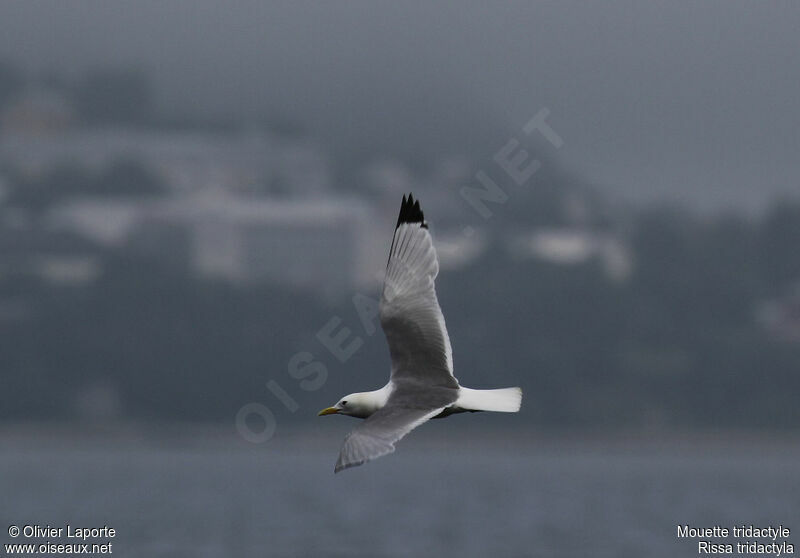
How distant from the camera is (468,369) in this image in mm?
109188

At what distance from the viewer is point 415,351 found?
68.6 ft

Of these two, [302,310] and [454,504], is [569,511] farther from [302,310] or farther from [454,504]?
[302,310]

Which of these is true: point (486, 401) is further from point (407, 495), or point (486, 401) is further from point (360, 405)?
point (407, 495)

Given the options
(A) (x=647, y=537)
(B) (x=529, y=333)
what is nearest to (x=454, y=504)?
(A) (x=647, y=537)

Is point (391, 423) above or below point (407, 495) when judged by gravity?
below

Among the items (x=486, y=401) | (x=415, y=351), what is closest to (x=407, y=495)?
(x=415, y=351)

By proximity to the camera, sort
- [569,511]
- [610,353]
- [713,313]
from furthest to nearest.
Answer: [713,313] < [610,353] < [569,511]

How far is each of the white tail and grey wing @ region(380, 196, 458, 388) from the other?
1.52 ft

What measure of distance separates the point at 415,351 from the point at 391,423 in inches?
58.6

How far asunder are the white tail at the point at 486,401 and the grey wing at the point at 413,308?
46 cm

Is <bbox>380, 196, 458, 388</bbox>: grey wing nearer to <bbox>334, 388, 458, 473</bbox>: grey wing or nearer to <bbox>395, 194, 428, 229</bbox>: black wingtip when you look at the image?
<bbox>395, 194, 428, 229</bbox>: black wingtip

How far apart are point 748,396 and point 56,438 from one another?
114 ft

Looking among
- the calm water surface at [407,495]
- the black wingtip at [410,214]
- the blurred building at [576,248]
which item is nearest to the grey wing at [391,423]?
the black wingtip at [410,214]

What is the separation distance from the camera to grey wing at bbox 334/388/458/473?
18938 mm
